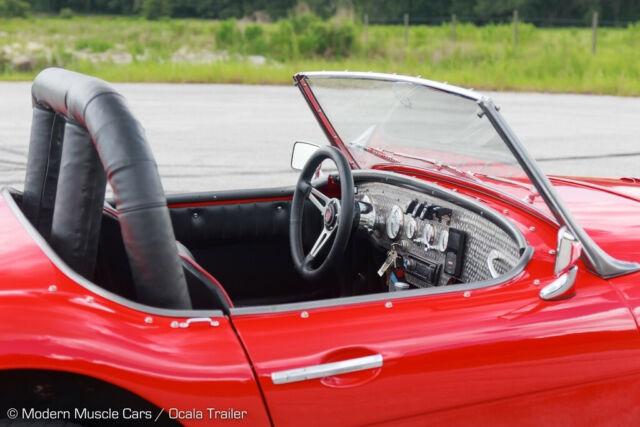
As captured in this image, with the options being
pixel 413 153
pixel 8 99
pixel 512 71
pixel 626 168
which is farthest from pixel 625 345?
pixel 512 71

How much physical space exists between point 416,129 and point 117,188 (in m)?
1.41

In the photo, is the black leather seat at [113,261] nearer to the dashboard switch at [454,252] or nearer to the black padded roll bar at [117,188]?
the black padded roll bar at [117,188]

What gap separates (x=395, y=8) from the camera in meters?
59.4

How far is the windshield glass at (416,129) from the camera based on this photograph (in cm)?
236

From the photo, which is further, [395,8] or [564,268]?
[395,8]

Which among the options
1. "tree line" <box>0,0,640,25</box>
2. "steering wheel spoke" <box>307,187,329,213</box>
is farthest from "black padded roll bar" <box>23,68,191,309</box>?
"tree line" <box>0,0,640,25</box>

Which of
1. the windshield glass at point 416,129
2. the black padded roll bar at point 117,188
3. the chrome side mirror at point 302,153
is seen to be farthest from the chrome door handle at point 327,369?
the chrome side mirror at point 302,153

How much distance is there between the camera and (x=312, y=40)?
947 inches

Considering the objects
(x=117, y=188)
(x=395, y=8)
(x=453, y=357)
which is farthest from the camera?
(x=395, y=8)

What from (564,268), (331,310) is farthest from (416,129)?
(331,310)

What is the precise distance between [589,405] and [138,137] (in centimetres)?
136

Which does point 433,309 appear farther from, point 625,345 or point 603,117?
point 603,117

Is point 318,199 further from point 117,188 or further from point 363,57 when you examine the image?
point 363,57

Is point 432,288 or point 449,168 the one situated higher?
point 449,168
